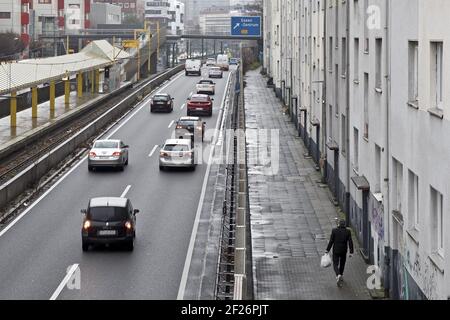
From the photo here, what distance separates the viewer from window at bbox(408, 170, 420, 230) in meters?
18.9

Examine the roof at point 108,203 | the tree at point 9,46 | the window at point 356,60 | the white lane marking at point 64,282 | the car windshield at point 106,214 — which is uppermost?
the tree at point 9,46

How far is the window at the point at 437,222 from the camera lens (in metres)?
16.8

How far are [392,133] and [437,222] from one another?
4.75 metres

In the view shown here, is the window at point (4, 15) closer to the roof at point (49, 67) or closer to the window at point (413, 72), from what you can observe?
the roof at point (49, 67)

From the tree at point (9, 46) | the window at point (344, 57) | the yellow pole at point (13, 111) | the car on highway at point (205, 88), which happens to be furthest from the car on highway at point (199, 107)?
the tree at point (9, 46)

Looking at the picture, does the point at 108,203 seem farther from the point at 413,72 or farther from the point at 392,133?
the point at 413,72

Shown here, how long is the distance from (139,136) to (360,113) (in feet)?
81.7

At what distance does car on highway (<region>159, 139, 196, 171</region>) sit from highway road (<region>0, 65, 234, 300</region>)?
403 millimetres

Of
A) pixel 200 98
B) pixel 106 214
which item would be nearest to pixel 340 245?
pixel 106 214

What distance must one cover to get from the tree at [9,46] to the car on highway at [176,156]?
205ft

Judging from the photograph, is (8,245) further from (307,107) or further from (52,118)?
(52,118)

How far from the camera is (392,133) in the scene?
21500 mm

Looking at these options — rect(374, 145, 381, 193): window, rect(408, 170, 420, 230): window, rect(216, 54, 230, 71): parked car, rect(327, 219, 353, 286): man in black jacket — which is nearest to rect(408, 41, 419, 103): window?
rect(408, 170, 420, 230): window

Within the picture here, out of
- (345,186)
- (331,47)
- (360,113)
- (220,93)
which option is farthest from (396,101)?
(220,93)
